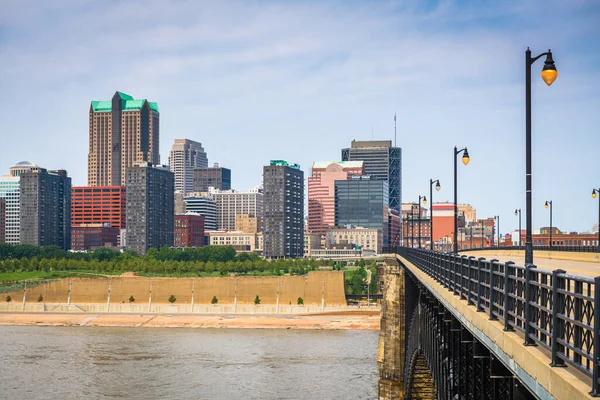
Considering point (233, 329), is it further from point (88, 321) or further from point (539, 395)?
point (539, 395)

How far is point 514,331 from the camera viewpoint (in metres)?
13.2

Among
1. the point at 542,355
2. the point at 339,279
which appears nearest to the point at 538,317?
the point at 542,355

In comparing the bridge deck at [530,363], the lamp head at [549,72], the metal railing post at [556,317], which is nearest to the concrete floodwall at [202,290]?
the bridge deck at [530,363]

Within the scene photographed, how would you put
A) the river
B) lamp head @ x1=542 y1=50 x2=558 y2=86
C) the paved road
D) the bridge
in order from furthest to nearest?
1. the river
2. the paved road
3. lamp head @ x1=542 y1=50 x2=558 y2=86
4. the bridge

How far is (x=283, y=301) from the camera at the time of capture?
154 m

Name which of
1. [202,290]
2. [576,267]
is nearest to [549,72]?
[576,267]

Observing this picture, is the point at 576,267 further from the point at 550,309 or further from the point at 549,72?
the point at 550,309

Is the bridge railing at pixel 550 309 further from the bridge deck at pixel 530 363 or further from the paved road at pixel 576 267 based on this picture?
the paved road at pixel 576 267

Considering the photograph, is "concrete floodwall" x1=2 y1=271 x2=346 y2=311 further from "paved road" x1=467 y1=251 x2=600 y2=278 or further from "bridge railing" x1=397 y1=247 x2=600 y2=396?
"bridge railing" x1=397 y1=247 x2=600 y2=396

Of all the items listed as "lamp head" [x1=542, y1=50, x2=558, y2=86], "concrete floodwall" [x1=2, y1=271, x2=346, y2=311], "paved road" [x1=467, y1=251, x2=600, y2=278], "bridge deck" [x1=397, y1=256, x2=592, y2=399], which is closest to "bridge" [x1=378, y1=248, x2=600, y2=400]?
"bridge deck" [x1=397, y1=256, x2=592, y2=399]

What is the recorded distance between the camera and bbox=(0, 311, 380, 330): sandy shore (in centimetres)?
12988

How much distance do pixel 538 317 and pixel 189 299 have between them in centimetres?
14803

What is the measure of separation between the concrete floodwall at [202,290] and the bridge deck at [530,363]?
138 metres

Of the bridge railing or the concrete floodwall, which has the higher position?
the bridge railing
